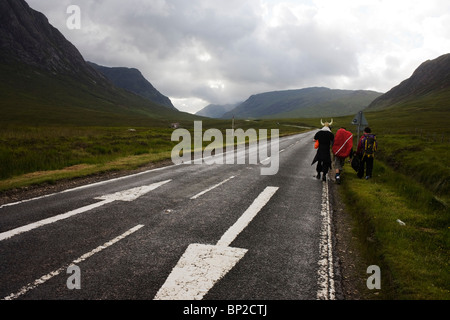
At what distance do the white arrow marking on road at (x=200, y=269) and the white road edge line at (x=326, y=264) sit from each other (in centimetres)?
137

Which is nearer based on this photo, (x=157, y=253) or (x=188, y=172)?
(x=157, y=253)

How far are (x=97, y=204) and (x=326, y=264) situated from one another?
5926 millimetres

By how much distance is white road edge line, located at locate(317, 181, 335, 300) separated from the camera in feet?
13.4

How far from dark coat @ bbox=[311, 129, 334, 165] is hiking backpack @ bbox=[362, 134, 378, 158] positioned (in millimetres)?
1369

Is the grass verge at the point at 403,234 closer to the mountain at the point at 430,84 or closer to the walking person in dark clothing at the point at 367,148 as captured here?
the walking person in dark clothing at the point at 367,148

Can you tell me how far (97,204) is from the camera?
7730 mm

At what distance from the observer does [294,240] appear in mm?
5906

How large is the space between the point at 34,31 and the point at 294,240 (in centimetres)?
25249

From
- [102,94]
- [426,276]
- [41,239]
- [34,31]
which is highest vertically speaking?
[34,31]

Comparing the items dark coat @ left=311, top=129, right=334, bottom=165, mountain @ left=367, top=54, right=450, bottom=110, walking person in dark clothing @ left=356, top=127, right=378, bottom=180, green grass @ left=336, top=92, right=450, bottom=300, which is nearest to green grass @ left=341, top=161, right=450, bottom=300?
green grass @ left=336, top=92, right=450, bottom=300

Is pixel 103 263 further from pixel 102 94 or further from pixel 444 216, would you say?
pixel 102 94

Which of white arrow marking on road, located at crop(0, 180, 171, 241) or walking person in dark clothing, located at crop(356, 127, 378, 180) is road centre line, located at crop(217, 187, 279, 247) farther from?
walking person in dark clothing, located at crop(356, 127, 378, 180)
